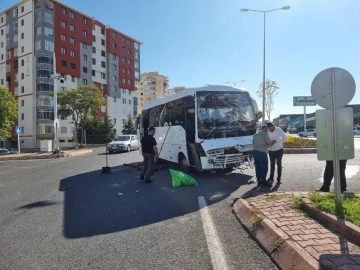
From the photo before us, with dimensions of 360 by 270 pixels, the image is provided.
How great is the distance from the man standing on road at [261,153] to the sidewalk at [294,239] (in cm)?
277

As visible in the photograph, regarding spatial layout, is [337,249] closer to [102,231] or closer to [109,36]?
[102,231]

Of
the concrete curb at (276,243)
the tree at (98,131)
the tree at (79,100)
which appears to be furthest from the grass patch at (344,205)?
the tree at (98,131)

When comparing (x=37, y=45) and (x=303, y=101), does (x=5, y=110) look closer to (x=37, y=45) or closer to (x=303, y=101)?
(x=37, y=45)

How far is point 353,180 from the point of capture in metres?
9.66

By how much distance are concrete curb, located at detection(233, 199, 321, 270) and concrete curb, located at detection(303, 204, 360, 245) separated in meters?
0.77

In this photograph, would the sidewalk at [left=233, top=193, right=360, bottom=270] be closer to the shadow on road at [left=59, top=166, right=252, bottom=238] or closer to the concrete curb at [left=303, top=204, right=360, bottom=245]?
the concrete curb at [left=303, top=204, right=360, bottom=245]

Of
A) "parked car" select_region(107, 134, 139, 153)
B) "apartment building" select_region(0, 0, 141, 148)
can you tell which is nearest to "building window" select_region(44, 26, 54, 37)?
"apartment building" select_region(0, 0, 141, 148)

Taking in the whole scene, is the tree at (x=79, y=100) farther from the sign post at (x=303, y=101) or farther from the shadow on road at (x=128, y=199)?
the shadow on road at (x=128, y=199)

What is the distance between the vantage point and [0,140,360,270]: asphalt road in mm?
4336

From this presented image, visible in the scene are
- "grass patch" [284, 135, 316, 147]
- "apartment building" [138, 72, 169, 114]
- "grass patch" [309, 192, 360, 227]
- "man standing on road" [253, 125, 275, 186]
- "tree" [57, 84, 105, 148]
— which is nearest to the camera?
"grass patch" [309, 192, 360, 227]

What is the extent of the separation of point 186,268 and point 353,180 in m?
7.30

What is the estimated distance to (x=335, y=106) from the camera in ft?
19.0

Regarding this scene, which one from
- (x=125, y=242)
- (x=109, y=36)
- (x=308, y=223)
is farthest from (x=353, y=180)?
(x=109, y=36)

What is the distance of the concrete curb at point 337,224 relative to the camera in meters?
4.43
